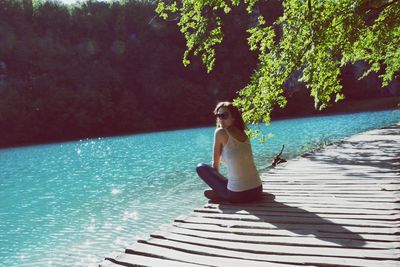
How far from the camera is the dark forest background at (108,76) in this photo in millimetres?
45469

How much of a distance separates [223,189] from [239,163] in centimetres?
53

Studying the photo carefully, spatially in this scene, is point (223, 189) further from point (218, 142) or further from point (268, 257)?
point (268, 257)

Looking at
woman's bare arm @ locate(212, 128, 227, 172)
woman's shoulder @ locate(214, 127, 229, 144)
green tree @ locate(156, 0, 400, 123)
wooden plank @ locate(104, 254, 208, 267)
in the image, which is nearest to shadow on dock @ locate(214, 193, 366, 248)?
woman's bare arm @ locate(212, 128, 227, 172)

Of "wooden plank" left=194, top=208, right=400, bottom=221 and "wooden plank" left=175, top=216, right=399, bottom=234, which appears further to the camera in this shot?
"wooden plank" left=194, top=208, right=400, bottom=221

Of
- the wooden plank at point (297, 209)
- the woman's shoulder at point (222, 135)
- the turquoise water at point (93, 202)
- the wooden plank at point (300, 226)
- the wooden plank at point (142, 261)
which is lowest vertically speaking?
the turquoise water at point (93, 202)

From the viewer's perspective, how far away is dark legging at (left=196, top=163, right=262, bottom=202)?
5273 mm

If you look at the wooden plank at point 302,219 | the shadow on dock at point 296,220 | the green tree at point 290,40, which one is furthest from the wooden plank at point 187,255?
the green tree at point 290,40

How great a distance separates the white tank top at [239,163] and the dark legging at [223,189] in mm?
92

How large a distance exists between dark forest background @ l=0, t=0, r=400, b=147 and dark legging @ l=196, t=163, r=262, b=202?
3863cm

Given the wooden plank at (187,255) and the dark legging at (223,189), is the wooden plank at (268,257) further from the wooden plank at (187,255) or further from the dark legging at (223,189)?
the dark legging at (223,189)

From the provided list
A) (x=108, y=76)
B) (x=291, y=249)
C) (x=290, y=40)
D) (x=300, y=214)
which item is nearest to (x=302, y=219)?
(x=300, y=214)

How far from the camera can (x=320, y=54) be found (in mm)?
6879

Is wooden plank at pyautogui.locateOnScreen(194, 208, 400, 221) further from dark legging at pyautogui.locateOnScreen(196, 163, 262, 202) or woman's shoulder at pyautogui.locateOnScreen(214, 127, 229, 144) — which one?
woman's shoulder at pyautogui.locateOnScreen(214, 127, 229, 144)

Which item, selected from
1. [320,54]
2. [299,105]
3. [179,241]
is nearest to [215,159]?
[179,241]
